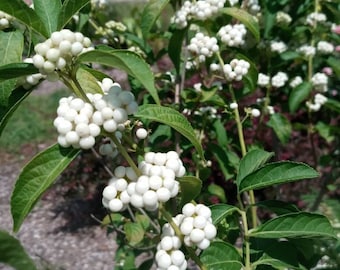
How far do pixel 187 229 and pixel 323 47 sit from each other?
159cm

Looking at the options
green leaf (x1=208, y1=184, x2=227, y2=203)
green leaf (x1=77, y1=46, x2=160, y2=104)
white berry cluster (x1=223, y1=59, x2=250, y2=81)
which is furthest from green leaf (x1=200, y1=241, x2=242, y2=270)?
green leaf (x1=208, y1=184, x2=227, y2=203)

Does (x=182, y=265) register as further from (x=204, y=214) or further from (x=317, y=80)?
(x=317, y=80)

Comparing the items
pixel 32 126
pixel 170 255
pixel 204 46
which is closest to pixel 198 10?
pixel 204 46

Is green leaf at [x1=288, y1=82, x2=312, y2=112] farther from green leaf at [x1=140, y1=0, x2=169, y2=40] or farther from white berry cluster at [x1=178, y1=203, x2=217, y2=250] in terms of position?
white berry cluster at [x1=178, y1=203, x2=217, y2=250]

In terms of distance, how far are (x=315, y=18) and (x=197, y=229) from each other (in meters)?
→ 1.54

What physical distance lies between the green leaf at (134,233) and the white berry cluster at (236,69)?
0.53 metres

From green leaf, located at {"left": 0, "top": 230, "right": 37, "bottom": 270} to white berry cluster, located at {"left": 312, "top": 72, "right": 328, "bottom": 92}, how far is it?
1846 millimetres

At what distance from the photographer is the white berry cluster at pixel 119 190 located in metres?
0.79

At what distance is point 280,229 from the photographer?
1.09m

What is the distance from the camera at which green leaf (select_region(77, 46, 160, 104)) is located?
2.33ft

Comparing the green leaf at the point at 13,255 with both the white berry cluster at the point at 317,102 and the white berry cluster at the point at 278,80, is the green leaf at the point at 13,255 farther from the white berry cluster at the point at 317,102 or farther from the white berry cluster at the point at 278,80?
the white berry cluster at the point at 317,102

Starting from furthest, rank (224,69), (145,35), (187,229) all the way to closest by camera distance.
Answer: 1. (224,69)
2. (145,35)
3. (187,229)

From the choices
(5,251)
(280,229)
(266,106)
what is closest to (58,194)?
(266,106)

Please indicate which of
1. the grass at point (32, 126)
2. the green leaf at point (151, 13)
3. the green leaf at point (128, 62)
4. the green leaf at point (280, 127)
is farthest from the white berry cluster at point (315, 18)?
the grass at point (32, 126)
